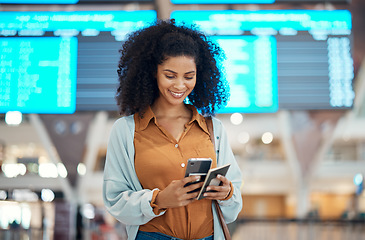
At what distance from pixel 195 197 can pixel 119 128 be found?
42 centimetres

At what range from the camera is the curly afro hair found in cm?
178

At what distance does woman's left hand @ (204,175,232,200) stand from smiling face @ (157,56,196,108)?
383mm

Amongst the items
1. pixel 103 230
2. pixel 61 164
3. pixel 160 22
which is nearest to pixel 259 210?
pixel 103 230

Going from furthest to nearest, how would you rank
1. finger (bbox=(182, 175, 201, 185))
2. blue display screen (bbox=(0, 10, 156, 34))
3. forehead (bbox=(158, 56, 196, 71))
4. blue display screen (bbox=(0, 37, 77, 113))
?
blue display screen (bbox=(0, 10, 156, 34)), blue display screen (bbox=(0, 37, 77, 113)), forehead (bbox=(158, 56, 196, 71)), finger (bbox=(182, 175, 201, 185))

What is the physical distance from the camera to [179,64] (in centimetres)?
172

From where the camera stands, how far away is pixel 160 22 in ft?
6.58

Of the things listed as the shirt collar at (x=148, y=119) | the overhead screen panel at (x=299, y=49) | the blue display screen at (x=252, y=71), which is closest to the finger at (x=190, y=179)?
the shirt collar at (x=148, y=119)

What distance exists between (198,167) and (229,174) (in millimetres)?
304

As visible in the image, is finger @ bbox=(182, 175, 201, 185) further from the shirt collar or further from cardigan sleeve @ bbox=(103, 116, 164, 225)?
the shirt collar

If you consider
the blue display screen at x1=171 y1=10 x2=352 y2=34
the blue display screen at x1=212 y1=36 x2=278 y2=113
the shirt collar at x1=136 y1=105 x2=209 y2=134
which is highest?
the blue display screen at x1=171 y1=10 x2=352 y2=34

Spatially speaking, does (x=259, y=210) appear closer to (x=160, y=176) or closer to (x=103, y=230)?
(x=103, y=230)

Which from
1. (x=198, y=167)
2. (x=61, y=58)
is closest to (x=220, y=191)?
(x=198, y=167)

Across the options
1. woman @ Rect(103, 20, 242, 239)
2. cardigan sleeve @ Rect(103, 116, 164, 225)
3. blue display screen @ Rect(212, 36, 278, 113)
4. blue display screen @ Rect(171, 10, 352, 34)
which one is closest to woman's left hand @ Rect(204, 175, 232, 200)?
woman @ Rect(103, 20, 242, 239)

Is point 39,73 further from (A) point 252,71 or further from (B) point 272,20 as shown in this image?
(B) point 272,20
